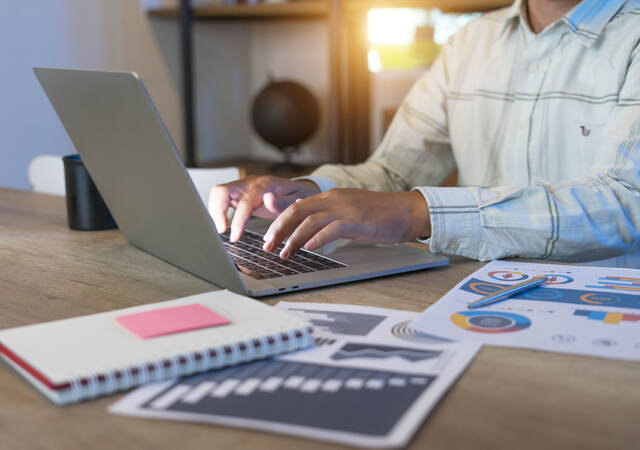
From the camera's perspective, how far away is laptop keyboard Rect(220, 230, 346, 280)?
0.77 metres

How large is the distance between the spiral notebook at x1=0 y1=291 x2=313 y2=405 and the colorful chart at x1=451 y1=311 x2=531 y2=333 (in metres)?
0.15

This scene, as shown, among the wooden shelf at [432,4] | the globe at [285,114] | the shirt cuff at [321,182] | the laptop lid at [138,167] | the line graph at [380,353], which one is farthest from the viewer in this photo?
the globe at [285,114]

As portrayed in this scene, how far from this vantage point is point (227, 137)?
146 inches

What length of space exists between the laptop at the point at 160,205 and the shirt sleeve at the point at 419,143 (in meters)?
0.48

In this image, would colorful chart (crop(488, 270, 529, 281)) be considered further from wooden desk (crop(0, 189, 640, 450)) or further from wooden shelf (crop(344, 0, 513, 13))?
wooden shelf (crop(344, 0, 513, 13))

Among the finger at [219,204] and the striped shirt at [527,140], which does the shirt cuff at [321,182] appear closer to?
the striped shirt at [527,140]

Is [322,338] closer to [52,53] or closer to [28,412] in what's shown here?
[28,412]

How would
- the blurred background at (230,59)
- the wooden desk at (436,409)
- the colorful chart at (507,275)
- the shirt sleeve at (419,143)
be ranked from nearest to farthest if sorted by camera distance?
the wooden desk at (436,409) < the colorful chart at (507,275) < the shirt sleeve at (419,143) < the blurred background at (230,59)

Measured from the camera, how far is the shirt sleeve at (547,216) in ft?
2.84

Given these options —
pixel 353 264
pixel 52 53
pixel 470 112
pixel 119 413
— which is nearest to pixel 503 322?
pixel 353 264

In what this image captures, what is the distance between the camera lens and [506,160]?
1.31 meters

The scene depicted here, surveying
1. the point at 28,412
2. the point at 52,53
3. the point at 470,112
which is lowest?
the point at 28,412

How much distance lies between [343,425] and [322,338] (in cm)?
15

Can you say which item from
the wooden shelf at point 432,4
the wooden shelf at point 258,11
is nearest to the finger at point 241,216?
the wooden shelf at point 432,4
